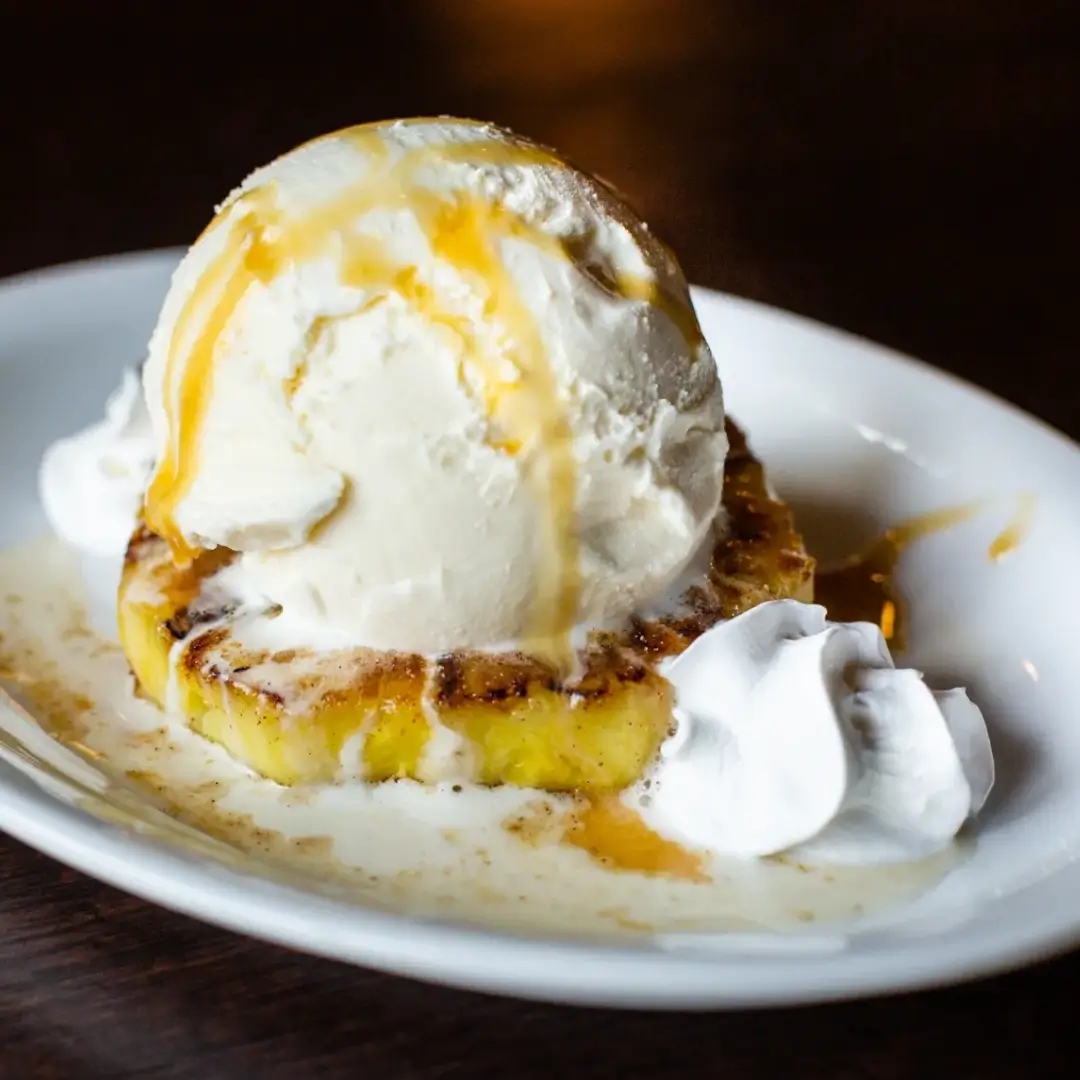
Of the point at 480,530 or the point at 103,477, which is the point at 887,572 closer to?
the point at 480,530

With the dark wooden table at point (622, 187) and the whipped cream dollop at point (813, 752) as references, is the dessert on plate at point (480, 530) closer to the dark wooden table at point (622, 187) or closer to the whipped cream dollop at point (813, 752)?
the whipped cream dollop at point (813, 752)

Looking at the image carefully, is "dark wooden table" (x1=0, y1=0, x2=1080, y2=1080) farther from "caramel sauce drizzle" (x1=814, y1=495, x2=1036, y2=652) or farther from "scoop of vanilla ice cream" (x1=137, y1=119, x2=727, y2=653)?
"caramel sauce drizzle" (x1=814, y1=495, x2=1036, y2=652)

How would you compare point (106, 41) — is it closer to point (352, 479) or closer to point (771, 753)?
point (352, 479)

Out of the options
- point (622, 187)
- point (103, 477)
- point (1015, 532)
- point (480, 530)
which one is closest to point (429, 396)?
point (480, 530)

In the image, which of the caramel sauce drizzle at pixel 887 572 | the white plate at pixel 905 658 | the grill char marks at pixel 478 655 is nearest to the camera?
the white plate at pixel 905 658

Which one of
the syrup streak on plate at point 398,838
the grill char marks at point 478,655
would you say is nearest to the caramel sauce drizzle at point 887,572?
the grill char marks at point 478,655

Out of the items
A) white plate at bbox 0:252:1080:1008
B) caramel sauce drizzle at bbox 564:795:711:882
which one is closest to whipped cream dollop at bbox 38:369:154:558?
white plate at bbox 0:252:1080:1008
